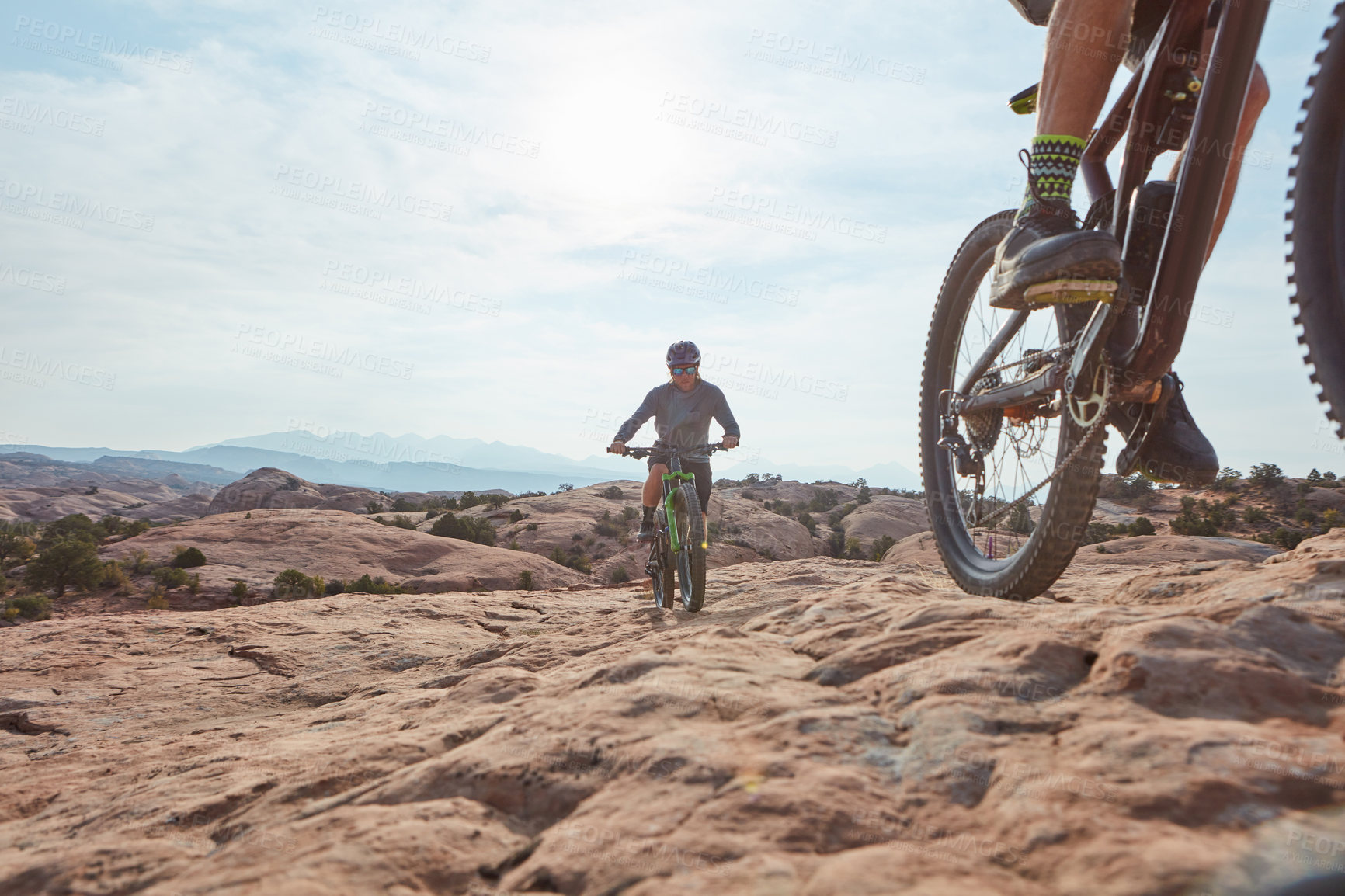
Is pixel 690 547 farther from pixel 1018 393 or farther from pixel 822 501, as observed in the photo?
pixel 822 501

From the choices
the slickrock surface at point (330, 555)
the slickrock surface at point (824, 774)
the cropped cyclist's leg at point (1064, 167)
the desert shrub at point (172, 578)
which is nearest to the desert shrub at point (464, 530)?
the slickrock surface at point (330, 555)

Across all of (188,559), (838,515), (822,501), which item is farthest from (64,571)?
(822,501)

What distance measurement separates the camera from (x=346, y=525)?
73.3 ft

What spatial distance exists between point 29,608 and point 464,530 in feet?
39.0

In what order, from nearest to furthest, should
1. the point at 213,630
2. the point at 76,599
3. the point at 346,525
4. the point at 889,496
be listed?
1. the point at 213,630
2. the point at 76,599
3. the point at 346,525
4. the point at 889,496

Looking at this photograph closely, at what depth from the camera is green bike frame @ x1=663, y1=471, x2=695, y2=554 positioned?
23.6 feet

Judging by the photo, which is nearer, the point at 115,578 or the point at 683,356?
the point at 683,356

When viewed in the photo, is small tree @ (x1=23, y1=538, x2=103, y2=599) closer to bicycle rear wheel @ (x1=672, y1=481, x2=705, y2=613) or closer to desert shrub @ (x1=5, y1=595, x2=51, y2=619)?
desert shrub @ (x1=5, y1=595, x2=51, y2=619)

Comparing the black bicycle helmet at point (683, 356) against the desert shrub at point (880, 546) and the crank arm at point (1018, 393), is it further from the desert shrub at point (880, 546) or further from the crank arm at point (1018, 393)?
Answer: the desert shrub at point (880, 546)

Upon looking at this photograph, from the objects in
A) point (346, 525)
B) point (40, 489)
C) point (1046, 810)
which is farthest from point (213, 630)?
point (40, 489)

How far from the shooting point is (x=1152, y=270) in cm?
272

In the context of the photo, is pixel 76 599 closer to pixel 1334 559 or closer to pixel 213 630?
pixel 213 630

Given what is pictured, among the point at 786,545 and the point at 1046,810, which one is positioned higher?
the point at 1046,810

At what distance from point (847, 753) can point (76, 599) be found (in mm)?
21731
